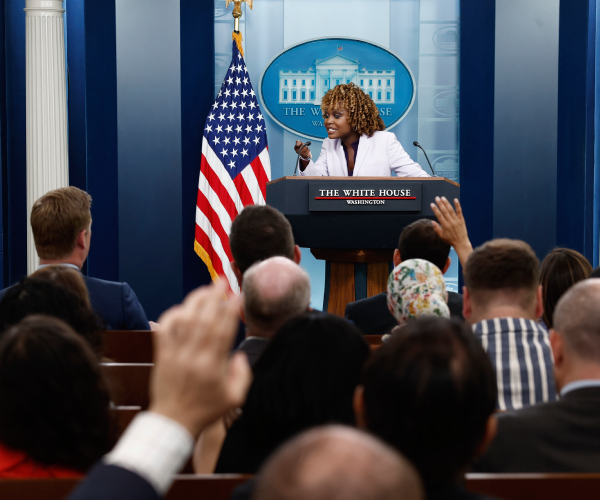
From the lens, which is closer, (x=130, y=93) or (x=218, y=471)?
(x=218, y=471)

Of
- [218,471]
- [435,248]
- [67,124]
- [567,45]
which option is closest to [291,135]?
[67,124]

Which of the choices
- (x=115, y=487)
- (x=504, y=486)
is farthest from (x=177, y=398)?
(x=504, y=486)

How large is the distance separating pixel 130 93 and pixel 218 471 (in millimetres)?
4535

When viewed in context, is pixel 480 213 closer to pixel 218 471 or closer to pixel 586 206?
pixel 586 206

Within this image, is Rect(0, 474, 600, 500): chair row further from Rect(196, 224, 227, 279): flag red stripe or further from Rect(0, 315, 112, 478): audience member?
Rect(196, 224, 227, 279): flag red stripe

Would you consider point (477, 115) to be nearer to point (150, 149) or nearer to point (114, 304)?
point (150, 149)

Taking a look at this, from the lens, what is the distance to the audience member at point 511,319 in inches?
64.1

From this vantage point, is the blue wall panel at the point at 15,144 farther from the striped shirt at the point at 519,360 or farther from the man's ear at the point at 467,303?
the striped shirt at the point at 519,360

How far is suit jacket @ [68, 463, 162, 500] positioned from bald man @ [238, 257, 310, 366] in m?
1.00

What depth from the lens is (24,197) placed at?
19.5 ft

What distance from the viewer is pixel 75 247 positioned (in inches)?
108

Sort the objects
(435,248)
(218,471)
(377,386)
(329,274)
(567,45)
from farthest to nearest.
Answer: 1. (567,45)
2. (329,274)
3. (435,248)
4. (218,471)
5. (377,386)

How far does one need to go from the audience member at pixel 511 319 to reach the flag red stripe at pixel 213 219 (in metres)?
3.54

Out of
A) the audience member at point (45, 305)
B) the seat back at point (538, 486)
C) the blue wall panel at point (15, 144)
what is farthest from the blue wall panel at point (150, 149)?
the seat back at point (538, 486)
